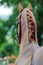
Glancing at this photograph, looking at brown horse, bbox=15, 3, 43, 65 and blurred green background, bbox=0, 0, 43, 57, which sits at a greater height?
blurred green background, bbox=0, 0, 43, 57

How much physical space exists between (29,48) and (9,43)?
908cm

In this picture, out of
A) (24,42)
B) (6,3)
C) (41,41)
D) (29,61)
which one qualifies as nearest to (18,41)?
(24,42)

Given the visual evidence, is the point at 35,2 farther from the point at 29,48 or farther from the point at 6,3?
the point at 29,48

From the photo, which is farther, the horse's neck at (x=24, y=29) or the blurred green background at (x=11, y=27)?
the blurred green background at (x=11, y=27)

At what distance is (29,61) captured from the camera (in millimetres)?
2809

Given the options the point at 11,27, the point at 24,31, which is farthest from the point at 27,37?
the point at 11,27

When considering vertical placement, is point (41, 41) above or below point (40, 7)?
below

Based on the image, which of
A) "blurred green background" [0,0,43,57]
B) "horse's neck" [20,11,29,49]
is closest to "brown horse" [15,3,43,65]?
"horse's neck" [20,11,29,49]

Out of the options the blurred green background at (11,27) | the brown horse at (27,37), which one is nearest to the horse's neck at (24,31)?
the brown horse at (27,37)

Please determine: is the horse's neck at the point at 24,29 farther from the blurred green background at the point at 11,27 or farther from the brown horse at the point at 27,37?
the blurred green background at the point at 11,27

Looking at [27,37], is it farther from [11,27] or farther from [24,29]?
[11,27]

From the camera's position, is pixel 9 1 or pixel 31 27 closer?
pixel 31 27

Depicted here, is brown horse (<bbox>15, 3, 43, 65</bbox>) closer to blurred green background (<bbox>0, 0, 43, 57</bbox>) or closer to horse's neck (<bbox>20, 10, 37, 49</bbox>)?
horse's neck (<bbox>20, 10, 37, 49</bbox>)

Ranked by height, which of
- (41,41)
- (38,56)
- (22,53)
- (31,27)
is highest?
(41,41)
